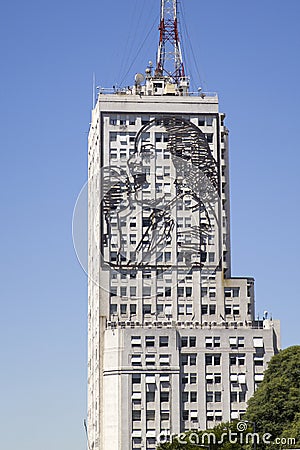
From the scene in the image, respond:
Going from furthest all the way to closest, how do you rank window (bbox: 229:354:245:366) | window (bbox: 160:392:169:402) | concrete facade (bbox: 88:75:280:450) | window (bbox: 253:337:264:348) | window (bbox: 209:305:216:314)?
window (bbox: 209:305:216:314), window (bbox: 253:337:264:348), window (bbox: 229:354:245:366), concrete facade (bbox: 88:75:280:450), window (bbox: 160:392:169:402)

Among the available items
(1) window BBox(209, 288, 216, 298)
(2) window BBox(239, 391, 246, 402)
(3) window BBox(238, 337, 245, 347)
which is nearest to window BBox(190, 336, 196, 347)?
(3) window BBox(238, 337, 245, 347)

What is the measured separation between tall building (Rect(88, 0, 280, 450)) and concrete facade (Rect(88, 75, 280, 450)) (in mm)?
121

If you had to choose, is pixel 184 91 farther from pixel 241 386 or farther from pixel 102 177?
pixel 241 386

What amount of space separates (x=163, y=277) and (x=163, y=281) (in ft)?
1.75

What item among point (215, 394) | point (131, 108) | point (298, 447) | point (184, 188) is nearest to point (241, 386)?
point (215, 394)

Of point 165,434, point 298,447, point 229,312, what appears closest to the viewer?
point 298,447

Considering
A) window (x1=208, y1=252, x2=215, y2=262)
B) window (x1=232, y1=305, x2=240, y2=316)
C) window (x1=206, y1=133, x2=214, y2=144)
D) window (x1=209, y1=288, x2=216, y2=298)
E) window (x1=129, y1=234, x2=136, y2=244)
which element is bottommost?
window (x1=232, y1=305, x2=240, y2=316)

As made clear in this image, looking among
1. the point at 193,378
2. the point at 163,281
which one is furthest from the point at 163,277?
the point at 193,378

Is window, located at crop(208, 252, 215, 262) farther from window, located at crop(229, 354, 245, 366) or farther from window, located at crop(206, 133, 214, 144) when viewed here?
window, located at crop(206, 133, 214, 144)

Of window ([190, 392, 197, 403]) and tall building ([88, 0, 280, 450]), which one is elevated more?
tall building ([88, 0, 280, 450])

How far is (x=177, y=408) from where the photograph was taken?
140125 millimetres

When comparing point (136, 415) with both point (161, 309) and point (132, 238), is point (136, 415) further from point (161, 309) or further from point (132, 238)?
point (132, 238)

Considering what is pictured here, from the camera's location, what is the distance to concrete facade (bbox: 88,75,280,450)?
463ft

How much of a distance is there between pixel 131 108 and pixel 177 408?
3717 cm
